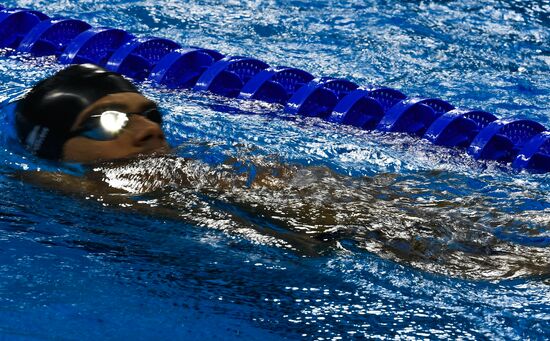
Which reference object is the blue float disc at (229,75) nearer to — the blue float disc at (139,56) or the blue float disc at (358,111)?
the blue float disc at (139,56)

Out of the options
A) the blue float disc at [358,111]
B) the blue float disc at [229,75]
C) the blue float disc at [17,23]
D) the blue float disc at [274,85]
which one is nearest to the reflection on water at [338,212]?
the blue float disc at [358,111]

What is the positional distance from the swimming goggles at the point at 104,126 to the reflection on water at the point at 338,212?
0.38 feet

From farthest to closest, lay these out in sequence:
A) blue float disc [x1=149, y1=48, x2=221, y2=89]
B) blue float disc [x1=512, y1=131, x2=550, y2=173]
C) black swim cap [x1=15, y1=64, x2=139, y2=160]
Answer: blue float disc [x1=149, y1=48, x2=221, y2=89], blue float disc [x1=512, y1=131, x2=550, y2=173], black swim cap [x1=15, y1=64, x2=139, y2=160]

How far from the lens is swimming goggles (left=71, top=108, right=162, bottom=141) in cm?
326

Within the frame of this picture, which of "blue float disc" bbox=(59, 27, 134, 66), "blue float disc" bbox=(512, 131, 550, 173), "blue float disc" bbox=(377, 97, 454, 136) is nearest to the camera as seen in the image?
"blue float disc" bbox=(512, 131, 550, 173)

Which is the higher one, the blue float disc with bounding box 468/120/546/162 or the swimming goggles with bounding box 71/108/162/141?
the swimming goggles with bounding box 71/108/162/141

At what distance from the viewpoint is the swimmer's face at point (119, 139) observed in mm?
3273

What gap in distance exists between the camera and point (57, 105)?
3242 millimetres

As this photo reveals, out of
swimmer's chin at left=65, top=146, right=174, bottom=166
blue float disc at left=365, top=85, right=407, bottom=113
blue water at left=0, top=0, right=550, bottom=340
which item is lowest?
blue water at left=0, top=0, right=550, bottom=340

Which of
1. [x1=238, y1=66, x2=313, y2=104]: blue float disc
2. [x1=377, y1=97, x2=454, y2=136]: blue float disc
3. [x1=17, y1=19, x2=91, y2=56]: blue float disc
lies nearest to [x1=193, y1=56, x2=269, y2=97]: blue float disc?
[x1=238, y1=66, x2=313, y2=104]: blue float disc

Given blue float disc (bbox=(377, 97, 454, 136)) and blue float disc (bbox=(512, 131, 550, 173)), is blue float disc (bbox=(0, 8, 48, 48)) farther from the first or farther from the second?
blue float disc (bbox=(512, 131, 550, 173))

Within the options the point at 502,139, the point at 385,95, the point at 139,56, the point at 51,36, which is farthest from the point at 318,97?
the point at 51,36

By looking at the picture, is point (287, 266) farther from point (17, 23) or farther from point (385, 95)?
point (17, 23)

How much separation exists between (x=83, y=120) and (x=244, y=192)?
0.66m
